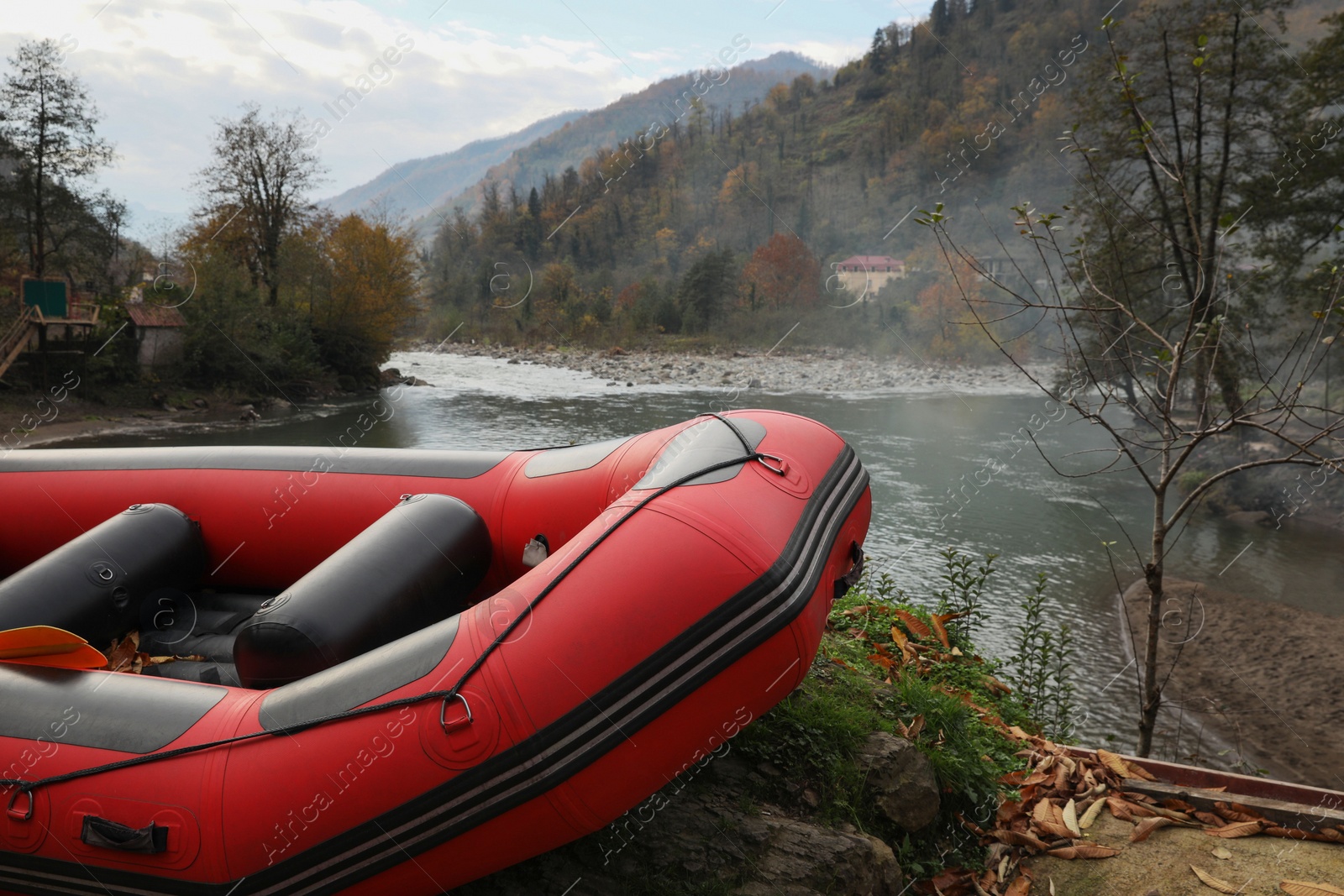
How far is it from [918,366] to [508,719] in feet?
77.3

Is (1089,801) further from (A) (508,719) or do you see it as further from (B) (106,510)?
(B) (106,510)

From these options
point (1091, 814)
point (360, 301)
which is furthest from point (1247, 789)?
point (360, 301)

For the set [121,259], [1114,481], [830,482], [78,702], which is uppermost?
[121,259]

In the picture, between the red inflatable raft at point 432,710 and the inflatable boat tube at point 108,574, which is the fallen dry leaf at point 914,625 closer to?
the red inflatable raft at point 432,710

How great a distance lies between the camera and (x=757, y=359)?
22547mm

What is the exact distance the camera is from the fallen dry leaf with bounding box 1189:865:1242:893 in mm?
2191

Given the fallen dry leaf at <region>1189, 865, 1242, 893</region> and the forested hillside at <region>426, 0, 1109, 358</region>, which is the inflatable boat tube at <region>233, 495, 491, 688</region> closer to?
the fallen dry leaf at <region>1189, 865, 1242, 893</region>

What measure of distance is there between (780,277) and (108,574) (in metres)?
25.6

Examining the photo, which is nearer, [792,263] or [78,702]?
[78,702]

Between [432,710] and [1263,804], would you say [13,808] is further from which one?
[1263,804]

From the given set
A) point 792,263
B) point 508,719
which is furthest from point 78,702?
point 792,263

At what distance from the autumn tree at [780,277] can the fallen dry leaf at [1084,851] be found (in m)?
23.4

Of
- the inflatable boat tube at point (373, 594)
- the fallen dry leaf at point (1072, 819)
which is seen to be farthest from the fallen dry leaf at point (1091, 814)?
the inflatable boat tube at point (373, 594)

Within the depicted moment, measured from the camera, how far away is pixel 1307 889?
2.16 metres
